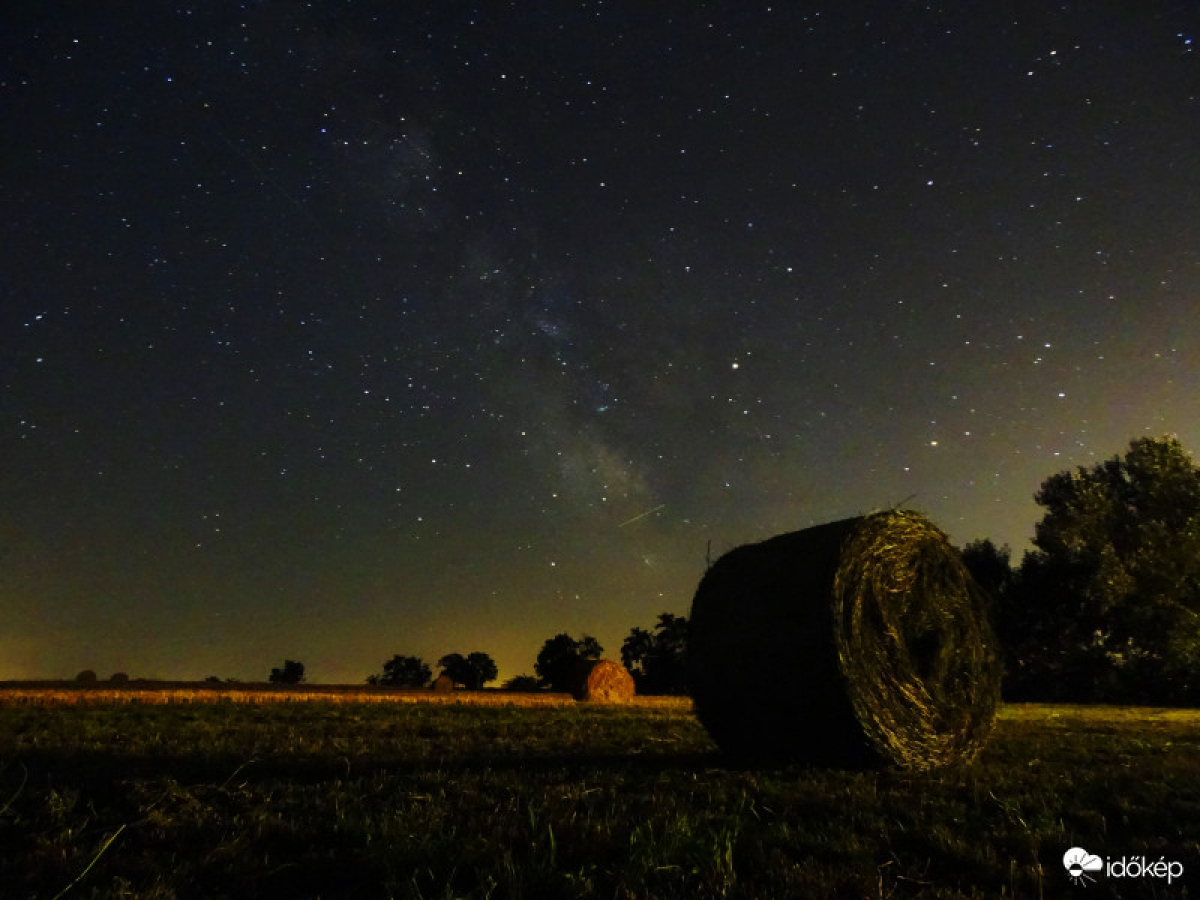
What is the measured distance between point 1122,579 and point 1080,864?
126ft

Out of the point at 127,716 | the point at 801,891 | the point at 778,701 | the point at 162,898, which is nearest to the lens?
the point at 162,898

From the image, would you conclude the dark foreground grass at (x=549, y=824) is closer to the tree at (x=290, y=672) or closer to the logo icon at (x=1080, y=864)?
the logo icon at (x=1080, y=864)

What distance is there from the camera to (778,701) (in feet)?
30.2

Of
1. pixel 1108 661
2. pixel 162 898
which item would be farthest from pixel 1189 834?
pixel 1108 661

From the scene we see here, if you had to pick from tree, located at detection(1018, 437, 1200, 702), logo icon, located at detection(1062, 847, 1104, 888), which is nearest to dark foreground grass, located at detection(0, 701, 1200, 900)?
logo icon, located at detection(1062, 847, 1104, 888)

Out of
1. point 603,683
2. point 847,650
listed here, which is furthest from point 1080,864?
point 603,683

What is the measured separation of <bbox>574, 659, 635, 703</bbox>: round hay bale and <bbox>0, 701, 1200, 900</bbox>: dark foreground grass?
56.6 feet

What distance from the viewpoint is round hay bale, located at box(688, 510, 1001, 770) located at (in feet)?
29.1

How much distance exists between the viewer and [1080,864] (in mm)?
4273

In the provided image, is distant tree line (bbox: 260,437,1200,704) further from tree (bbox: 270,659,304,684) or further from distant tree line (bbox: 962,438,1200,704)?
tree (bbox: 270,659,304,684)

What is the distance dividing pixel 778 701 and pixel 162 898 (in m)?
7.19

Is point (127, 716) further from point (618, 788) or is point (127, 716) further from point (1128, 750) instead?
point (1128, 750)

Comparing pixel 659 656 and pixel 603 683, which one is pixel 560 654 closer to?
pixel 659 656

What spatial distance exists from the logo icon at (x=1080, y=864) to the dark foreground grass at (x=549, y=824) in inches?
2.6
